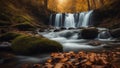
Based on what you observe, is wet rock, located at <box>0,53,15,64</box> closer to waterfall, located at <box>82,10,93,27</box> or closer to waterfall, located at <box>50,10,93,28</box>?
waterfall, located at <box>82,10,93,27</box>

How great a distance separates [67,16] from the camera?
33.2 meters

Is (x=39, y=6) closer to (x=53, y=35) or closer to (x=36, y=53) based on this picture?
(x=53, y=35)

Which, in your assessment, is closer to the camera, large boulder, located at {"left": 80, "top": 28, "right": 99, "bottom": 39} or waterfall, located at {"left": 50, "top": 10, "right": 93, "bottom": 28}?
large boulder, located at {"left": 80, "top": 28, "right": 99, "bottom": 39}

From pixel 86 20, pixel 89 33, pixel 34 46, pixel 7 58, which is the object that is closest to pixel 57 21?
pixel 86 20

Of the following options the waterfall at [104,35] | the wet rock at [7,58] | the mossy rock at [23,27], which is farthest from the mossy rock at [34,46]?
the mossy rock at [23,27]

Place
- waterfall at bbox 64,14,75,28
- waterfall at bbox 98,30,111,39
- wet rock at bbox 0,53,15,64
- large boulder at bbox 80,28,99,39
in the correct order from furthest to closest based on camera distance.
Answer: waterfall at bbox 64,14,75,28 → waterfall at bbox 98,30,111,39 → large boulder at bbox 80,28,99,39 → wet rock at bbox 0,53,15,64

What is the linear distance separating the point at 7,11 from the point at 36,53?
59.2ft

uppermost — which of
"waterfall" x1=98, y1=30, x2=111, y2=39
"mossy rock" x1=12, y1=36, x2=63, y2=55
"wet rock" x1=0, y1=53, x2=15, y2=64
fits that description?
"waterfall" x1=98, y1=30, x2=111, y2=39

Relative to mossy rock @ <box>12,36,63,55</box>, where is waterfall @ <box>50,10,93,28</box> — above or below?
above

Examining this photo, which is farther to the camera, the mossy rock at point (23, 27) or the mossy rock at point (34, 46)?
the mossy rock at point (23, 27)

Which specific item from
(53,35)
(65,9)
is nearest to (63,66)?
(53,35)

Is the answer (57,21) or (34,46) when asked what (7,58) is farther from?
(57,21)

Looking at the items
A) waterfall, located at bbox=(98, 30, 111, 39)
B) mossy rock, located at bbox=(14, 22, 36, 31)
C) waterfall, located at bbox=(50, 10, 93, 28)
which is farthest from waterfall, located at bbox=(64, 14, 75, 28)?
waterfall, located at bbox=(98, 30, 111, 39)

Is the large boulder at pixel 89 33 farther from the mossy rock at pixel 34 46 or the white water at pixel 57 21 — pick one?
the white water at pixel 57 21
